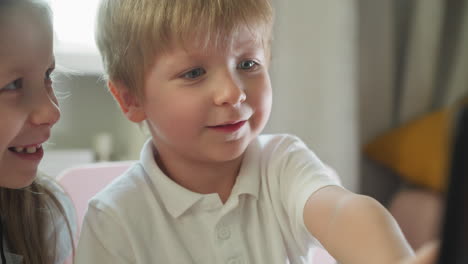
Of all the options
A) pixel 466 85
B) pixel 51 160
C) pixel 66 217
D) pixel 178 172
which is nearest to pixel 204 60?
pixel 178 172

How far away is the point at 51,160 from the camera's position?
4.12 feet

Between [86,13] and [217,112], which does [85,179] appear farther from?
[86,13]

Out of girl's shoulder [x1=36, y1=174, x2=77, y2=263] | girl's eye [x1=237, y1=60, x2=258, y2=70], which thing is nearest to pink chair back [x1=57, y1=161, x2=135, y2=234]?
girl's shoulder [x1=36, y1=174, x2=77, y2=263]

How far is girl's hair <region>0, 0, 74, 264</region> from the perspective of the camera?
56 cm

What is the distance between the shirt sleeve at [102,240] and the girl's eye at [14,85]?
15 cm

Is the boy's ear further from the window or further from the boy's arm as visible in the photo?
the window

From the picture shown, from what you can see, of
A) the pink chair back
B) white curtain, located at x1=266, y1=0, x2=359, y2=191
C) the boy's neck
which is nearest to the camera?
the boy's neck

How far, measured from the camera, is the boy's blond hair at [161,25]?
1.61ft

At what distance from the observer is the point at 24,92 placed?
44cm

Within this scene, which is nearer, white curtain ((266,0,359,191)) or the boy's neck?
the boy's neck

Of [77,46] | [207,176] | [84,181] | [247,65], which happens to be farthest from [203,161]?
[77,46]

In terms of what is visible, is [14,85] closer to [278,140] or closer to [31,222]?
[31,222]

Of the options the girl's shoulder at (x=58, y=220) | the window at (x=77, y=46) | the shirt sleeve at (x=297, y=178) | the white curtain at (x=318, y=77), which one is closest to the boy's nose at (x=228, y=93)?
the shirt sleeve at (x=297, y=178)

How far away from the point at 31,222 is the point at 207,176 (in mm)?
208
